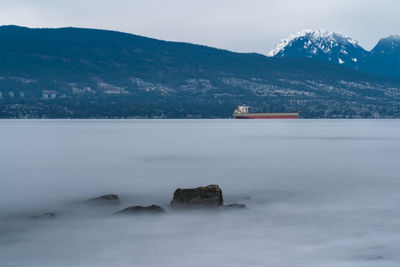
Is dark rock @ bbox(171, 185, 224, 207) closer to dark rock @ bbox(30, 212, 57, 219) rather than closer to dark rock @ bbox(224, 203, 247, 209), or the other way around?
dark rock @ bbox(224, 203, 247, 209)

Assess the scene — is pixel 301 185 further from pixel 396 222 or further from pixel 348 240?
pixel 348 240

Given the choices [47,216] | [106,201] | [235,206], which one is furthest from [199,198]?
[47,216]

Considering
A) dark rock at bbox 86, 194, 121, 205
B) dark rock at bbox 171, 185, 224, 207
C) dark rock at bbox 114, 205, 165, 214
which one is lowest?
dark rock at bbox 86, 194, 121, 205

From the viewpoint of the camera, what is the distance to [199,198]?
872 inches

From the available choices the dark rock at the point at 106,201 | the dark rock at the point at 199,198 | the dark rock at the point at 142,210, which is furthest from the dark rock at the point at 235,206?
the dark rock at the point at 106,201

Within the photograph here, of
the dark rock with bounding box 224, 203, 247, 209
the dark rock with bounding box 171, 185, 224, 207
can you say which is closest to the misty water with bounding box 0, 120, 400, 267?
the dark rock with bounding box 224, 203, 247, 209

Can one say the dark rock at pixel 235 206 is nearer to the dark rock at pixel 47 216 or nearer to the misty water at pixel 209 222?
the misty water at pixel 209 222

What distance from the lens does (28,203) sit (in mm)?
24875

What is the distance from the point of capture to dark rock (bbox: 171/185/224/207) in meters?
21.9

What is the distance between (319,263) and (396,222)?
6409mm

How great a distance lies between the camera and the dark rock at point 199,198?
21938 mm

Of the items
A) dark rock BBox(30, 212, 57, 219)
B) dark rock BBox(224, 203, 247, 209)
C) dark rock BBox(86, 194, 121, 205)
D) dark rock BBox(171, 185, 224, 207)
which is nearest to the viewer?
dark rock BBox(30, 212, 57, 219)

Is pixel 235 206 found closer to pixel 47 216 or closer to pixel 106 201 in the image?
pixel 106 201

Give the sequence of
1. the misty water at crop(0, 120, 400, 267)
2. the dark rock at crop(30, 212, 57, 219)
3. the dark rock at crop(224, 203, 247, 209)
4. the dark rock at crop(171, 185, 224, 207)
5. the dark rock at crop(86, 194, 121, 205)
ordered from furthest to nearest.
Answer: the dark rock at crop(86, 194, 121, 205) → the dark rock at crop(224, 203, 247, 209) → the dark rock at crop(171, 185, 224, 207) → the dark rock at crop(30, 212, 57, 219) → the misty water at crop(0, 120, 400, 267)
